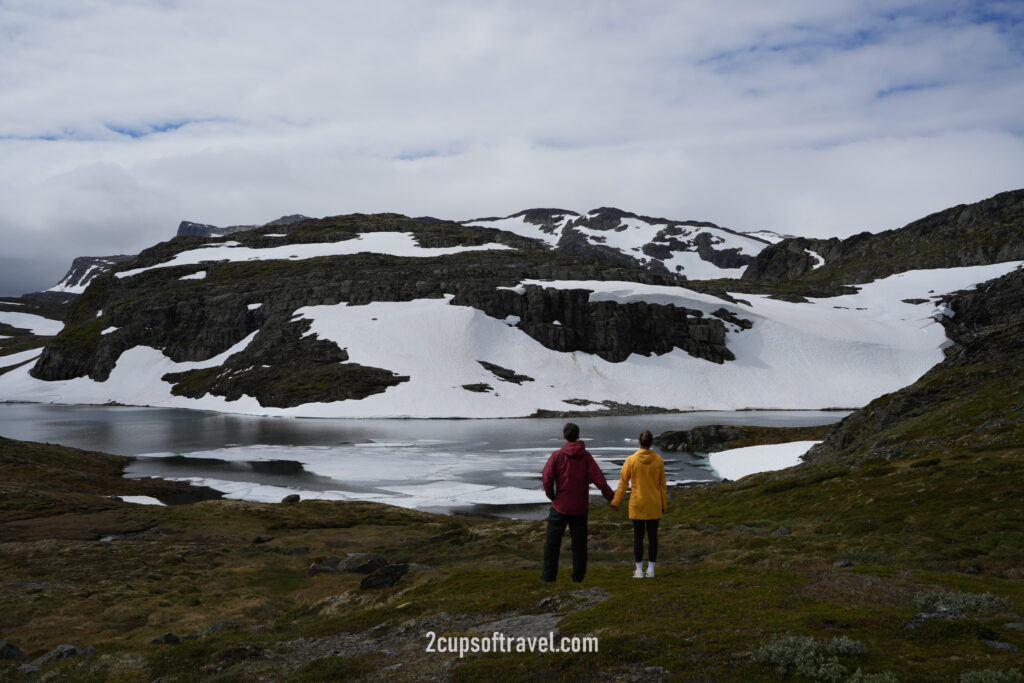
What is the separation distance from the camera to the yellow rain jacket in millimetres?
16125

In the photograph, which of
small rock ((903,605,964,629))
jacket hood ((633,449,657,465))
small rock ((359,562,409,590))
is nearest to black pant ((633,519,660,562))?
jacket hood ((633,449,657,465))

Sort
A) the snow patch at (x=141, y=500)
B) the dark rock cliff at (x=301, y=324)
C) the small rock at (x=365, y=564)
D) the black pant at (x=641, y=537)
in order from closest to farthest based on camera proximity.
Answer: the black pant at (x=641, y=537)
the small rock at (x=365, y=564)
the snow patch at (x=141, y=500)
the dark rock cliff at (x=301, y=324)

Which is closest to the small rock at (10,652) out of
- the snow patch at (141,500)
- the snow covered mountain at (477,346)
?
the snow patch at (141,500)

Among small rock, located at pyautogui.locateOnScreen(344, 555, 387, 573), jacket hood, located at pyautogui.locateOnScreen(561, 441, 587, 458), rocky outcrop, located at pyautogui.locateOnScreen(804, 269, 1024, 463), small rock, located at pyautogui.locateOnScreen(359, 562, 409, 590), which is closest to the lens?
jacket hood, located at pyautogui.locateOnScreen(561, 441, 587, 458)

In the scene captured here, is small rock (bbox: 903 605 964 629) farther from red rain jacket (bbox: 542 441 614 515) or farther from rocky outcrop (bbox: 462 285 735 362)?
rocky outcrop (bbox: 462 285 735 362)

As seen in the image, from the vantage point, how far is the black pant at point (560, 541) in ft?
49.7

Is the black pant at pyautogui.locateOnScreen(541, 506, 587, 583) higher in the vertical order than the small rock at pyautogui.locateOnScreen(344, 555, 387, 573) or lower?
higher

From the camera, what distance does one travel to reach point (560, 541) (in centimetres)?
1544

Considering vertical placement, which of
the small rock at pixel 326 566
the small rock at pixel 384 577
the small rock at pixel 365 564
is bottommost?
the small rock at pixel 326 566

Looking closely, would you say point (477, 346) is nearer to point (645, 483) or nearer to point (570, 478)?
point (645, 483)

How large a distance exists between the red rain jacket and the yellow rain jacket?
1538 millimetres

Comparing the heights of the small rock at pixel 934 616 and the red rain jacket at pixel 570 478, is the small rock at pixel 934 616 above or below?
below

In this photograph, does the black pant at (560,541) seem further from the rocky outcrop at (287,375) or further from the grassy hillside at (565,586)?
the rocky outcrop at (287,375)

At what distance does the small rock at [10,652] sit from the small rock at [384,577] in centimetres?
970
